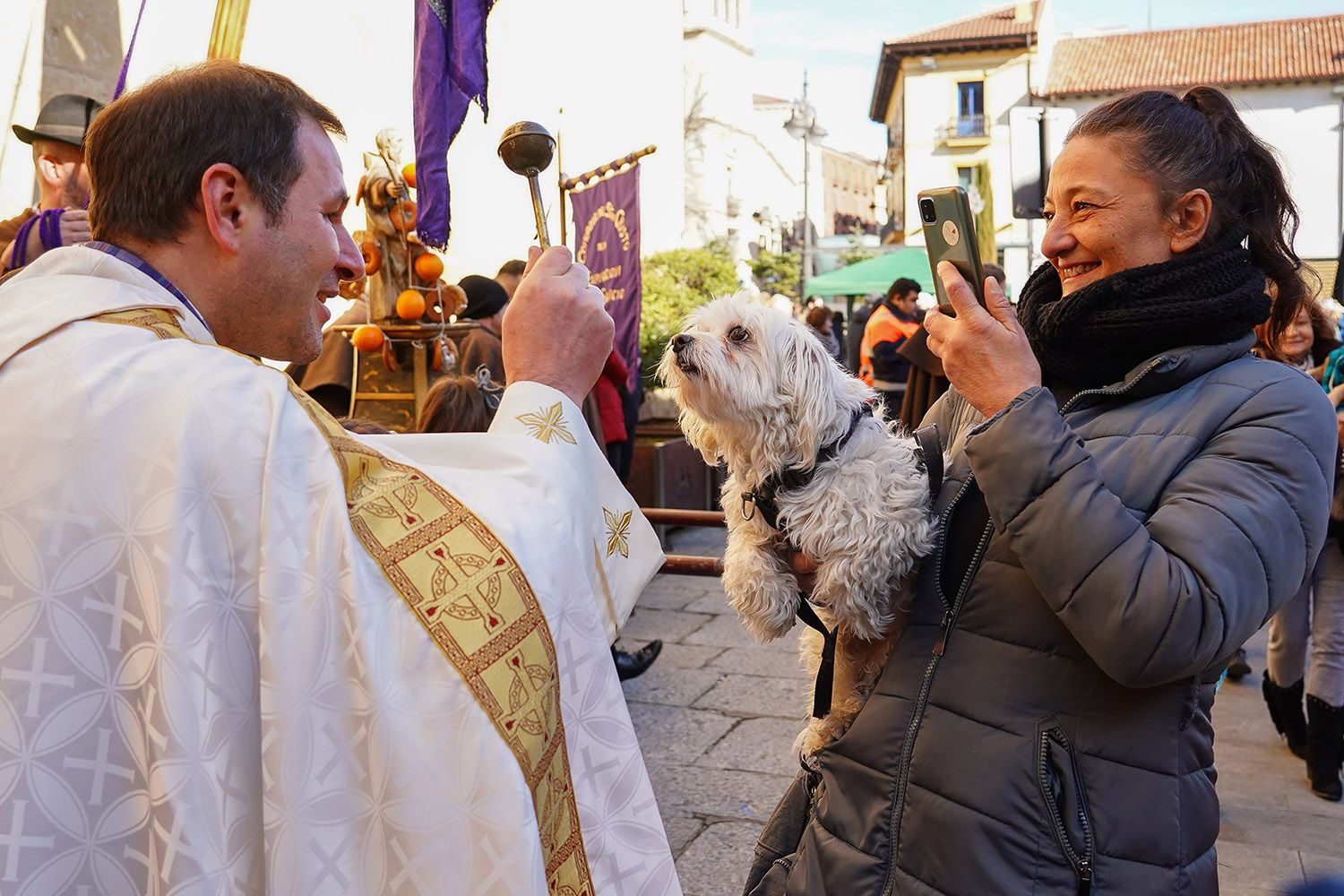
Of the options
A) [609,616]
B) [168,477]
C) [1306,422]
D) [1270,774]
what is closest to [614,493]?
[609,616]

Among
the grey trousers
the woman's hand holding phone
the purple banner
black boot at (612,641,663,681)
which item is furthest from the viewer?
the purple banner

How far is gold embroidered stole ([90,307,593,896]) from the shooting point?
1184 millimetres

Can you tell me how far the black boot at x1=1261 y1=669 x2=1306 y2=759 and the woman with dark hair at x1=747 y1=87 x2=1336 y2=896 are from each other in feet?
11.2

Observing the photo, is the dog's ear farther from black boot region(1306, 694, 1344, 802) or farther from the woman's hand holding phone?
black boot region(1306, 694, 1344, 802)

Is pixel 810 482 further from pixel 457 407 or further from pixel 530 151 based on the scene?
pixel 457 407

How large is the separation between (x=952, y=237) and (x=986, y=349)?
0.71ft

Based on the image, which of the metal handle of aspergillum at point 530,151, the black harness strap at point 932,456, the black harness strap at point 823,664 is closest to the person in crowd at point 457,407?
the black harness strap at point 823,664

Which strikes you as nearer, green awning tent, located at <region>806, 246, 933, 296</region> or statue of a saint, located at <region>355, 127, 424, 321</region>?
statue of a saint, located at <region>355, 127, 424, 321</region>

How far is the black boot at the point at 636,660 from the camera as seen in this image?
5371mm

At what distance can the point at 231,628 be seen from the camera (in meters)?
1.12

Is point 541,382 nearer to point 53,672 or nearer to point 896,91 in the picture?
point 53,672

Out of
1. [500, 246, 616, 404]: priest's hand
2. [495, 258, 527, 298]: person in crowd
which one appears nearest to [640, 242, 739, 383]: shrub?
[495, 258, 527, 298]: person in crowd

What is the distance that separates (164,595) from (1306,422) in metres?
1.40

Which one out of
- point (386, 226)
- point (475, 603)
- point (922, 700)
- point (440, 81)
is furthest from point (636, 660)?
point (475, 603)
